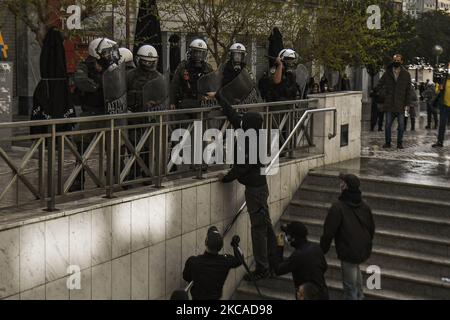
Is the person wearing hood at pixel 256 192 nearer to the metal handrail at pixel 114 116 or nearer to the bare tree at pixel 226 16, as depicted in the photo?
the metal handrail at pixel 114 116

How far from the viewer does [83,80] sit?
34.2 ft

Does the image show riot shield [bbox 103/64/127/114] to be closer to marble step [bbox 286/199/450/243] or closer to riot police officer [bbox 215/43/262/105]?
riot police officer [bbox 215/43/262/105]

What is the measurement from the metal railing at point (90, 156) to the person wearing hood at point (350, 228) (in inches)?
90.8

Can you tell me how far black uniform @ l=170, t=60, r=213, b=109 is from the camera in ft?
39.3

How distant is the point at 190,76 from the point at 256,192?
2348 mm

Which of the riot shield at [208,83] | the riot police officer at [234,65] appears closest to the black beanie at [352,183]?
the riot shield at [208,83]

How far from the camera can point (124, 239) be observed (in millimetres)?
9133

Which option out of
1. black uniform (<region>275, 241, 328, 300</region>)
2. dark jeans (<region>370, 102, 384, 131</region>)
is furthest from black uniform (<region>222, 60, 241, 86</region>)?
dark jeans (<region>370, 102, 384, 131</region>)

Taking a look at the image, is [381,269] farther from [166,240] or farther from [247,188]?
[166,240]

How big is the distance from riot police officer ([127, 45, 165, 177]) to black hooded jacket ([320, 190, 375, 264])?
305cm

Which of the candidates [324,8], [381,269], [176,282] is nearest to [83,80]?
[176,282]

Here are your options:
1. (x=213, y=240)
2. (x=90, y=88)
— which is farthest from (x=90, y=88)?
(x=213, y=240)

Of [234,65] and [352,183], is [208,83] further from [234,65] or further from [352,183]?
[352,183]
